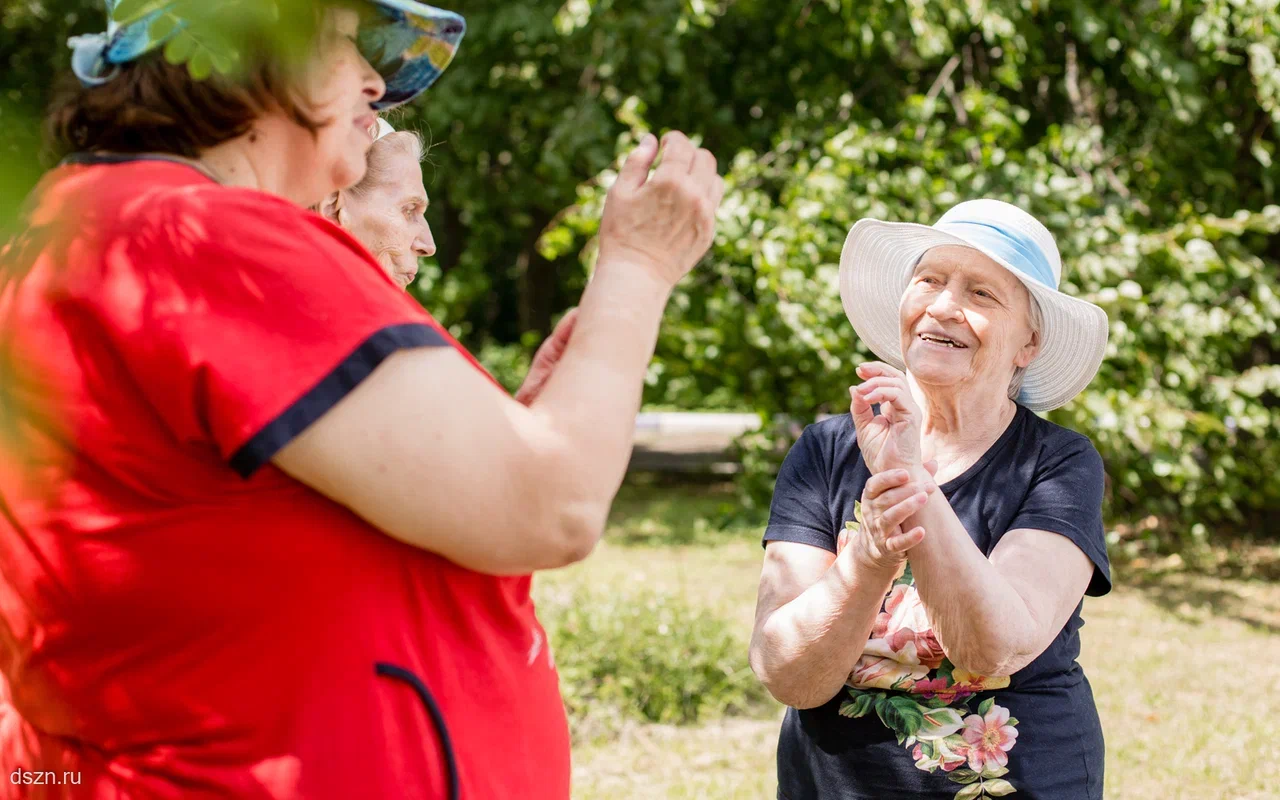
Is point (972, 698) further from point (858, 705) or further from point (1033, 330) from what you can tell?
point (1033, 330)

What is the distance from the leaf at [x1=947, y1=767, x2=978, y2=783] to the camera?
7.35ft

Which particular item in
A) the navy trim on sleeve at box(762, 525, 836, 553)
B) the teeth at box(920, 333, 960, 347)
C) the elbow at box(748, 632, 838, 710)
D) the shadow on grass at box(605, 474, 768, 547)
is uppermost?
the teeth at box(920, 333, 960, 347)

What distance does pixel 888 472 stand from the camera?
6.64ft

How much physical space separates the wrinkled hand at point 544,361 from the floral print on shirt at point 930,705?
96 cm

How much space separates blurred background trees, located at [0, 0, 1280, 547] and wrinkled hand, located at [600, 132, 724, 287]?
4.98 m

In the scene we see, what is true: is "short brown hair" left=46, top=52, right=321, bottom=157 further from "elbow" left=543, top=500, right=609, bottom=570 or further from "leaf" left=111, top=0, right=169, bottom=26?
"elbow" left=543, top=500, right=609, bottom=570

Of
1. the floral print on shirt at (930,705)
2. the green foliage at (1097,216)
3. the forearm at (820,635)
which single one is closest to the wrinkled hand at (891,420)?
the forearm at (820,635)

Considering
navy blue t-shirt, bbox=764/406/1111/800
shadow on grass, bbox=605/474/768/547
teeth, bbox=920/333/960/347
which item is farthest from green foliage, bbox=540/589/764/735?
shadow on grass, bbox=605/474/768/547

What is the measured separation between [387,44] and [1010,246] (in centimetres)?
145

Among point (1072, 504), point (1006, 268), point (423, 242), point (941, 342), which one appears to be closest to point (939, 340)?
point (941, 342)

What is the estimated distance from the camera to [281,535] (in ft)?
4.06

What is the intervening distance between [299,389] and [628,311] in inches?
14.9

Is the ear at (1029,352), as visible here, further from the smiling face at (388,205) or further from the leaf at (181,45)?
the leaf at (181,45)

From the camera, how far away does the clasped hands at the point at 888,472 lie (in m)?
2.00
